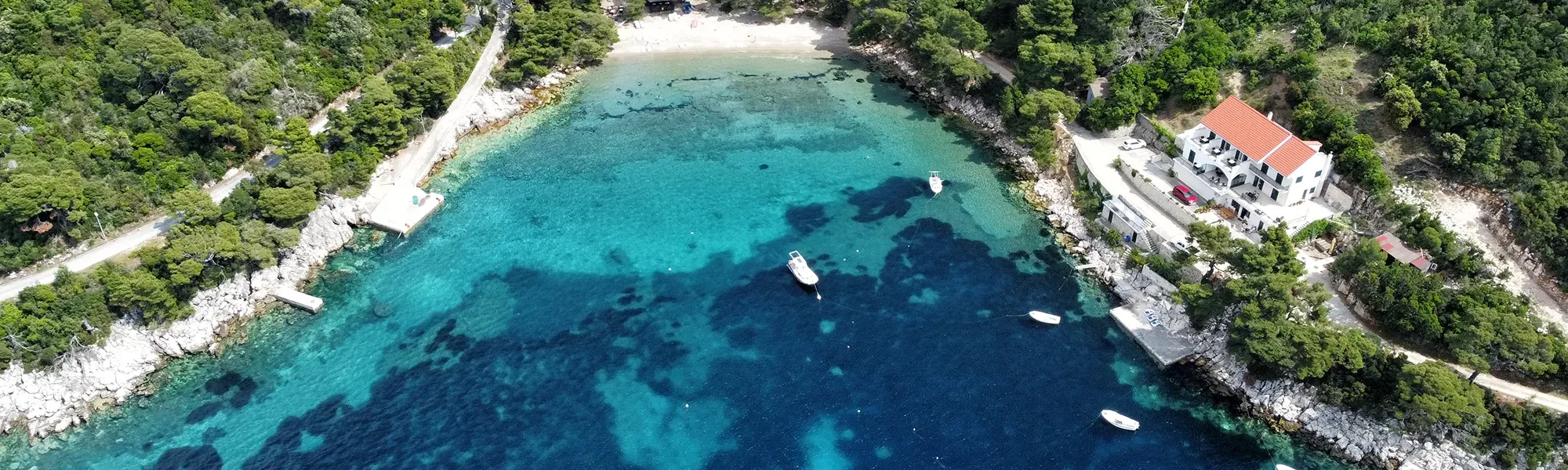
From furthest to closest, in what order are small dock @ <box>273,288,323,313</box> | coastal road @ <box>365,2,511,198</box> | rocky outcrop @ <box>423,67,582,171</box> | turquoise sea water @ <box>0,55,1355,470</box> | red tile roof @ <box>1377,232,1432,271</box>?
rocky outcrop @ <box>423,67,582,171</box>
coastal road @ <box>365,2,511,198</box>
small dock @ <box>273,288,323,313</box>
red tile roof @ <box>1377,232,1432,271</box>
turquoise sea water @ <box>0,55,1355,470</box>

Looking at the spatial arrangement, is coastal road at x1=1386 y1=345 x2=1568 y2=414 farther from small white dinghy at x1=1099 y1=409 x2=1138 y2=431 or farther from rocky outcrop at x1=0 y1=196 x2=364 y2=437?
rocky outcrop at x1=0 y1=196 x2=364 y2=437

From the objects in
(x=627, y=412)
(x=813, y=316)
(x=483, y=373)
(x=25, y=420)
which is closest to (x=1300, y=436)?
(x=813, y=316)

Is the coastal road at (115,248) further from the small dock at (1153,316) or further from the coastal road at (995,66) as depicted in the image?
the small dock at (1153,316)

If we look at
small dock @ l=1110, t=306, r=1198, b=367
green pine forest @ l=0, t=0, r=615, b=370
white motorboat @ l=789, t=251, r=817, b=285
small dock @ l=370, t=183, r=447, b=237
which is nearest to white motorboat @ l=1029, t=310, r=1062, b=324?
small dock @ l=1110, t=306, r=1198, b=367

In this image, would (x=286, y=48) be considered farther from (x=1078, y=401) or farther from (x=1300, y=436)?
(x=1300, y=436)

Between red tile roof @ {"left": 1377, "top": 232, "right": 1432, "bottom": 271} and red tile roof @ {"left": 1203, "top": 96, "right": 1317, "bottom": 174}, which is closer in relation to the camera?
red tile roof @ {"left": 1377, "top": 232, "right": 1432, "bottom": 271}

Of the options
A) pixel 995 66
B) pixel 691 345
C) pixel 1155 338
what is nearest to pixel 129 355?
pixel 691 345

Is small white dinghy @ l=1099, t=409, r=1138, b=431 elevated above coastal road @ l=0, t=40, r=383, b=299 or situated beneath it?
situated beneath

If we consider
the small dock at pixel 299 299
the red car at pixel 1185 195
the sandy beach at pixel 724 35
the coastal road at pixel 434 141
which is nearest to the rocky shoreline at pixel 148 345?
the small dock at pixel 299 299
